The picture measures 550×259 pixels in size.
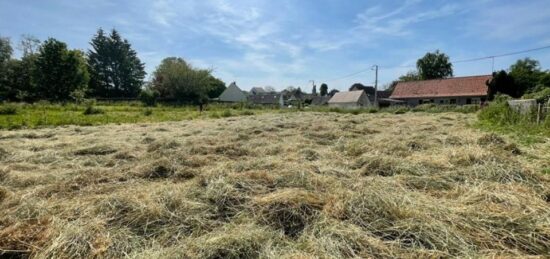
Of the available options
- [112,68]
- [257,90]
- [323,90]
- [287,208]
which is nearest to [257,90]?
[257,90]

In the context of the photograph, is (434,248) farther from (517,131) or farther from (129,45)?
(129,45)

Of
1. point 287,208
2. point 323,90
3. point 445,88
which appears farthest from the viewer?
point 323,90

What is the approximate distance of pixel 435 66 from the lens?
150 ft

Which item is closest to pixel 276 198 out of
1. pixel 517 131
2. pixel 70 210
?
pixel 70 210

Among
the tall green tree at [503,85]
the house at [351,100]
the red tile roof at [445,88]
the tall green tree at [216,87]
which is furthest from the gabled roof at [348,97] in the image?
the tall green tree at [216,87]

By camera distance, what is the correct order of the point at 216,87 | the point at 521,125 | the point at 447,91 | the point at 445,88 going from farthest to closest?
the point at 216,87 → the point at 445,88 → the point at 447,91 → the point at 521,125

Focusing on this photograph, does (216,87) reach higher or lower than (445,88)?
higher

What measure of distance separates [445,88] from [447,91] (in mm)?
502

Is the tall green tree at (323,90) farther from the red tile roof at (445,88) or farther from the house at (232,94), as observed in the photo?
the red tile roof at (445,88)

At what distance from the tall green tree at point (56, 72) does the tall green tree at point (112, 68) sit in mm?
9532

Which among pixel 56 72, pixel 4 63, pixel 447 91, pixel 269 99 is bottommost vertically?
pixel 269 99

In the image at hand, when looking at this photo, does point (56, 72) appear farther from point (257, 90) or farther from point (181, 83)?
point (257, 90)

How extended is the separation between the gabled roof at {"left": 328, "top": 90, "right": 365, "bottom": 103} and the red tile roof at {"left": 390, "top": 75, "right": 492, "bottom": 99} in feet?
16.0

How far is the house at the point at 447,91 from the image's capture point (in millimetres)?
31703
